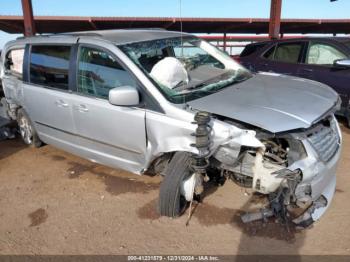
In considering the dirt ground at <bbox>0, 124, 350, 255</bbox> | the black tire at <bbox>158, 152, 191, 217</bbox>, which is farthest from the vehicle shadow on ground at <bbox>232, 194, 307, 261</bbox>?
the black tire at <bbox>158, 152, 191, 217</bbox>

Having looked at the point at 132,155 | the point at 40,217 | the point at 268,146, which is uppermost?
the point at 268,146

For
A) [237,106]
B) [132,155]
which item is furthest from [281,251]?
[132,155]

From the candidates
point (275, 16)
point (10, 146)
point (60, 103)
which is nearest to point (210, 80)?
point (60, 103)

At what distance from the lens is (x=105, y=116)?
3.64 meters

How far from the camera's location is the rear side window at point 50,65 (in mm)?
4129

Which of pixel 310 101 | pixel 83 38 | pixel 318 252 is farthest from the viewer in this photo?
pixel 83 38

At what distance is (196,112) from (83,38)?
70.3 inches

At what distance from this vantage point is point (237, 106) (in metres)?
2.99

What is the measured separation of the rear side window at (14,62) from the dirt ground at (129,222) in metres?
1.63

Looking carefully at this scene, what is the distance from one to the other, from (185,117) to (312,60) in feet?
13.7

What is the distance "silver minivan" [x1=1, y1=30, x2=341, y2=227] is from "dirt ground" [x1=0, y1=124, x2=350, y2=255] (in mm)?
186

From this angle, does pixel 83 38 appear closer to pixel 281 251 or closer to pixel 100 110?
pixel 100 110

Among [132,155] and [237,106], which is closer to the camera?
[237,106]

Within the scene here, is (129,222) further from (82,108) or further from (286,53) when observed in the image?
(286,53)
